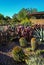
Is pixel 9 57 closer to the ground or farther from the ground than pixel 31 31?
closer to the ground

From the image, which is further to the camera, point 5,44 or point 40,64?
point 5,44

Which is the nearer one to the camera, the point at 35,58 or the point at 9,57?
the point at 35,58

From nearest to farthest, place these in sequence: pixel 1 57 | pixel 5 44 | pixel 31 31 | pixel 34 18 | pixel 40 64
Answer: pixel 40 64 → pixel 1 57 → pixel 5 44 → pixel 31 31 → pixel 34 18

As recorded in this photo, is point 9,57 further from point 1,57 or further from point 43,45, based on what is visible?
point 43,45

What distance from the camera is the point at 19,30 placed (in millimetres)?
14164

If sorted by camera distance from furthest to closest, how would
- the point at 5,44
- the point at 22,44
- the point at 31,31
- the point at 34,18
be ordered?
the point at 34,18
the point at 31,31
the point at 5,44
the point at 22,44

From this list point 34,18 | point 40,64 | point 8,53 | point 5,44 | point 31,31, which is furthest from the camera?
point 34,18

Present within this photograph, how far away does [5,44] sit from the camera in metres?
13.1

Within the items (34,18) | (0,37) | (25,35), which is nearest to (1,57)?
(0,37)

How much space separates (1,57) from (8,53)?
Answer: 913 millimetres

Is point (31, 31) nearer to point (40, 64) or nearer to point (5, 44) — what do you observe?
point (5, 44)

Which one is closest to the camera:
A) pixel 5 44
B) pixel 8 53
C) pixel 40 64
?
pixel 40 64

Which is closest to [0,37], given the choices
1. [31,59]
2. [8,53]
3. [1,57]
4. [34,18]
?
[8,53]

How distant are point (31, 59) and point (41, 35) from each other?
751cm
